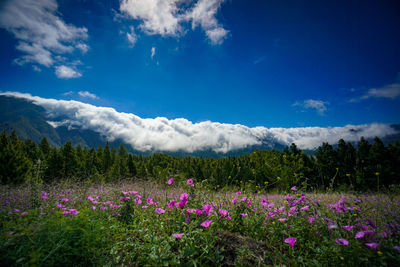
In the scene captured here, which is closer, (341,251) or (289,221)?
(341,251)

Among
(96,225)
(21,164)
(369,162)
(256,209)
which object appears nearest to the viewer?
(96,225)

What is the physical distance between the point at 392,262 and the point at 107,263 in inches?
114

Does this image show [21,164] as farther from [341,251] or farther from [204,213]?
[341,251]

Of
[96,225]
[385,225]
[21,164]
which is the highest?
[385,225]

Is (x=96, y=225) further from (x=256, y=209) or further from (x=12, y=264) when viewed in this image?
(x=256, y=209)

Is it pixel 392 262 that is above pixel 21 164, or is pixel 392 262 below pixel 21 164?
above

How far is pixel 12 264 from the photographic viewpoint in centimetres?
136

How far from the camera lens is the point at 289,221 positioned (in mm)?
2715

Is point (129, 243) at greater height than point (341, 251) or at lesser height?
lesser

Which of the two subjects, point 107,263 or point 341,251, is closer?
point 341,251

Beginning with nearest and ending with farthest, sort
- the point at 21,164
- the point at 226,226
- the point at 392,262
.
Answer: the point at 392,262
the point at 226,226
the point at 21,164

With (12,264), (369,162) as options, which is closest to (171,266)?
(12,264)

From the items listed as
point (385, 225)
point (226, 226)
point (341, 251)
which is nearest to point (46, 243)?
point (226, 226)

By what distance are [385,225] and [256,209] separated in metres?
1.77
